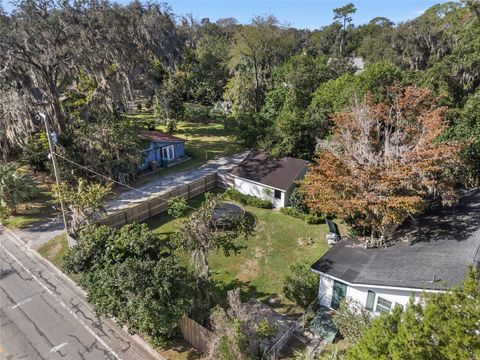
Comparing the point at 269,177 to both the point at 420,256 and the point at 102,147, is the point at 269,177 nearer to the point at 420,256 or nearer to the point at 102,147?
the point at 420,256

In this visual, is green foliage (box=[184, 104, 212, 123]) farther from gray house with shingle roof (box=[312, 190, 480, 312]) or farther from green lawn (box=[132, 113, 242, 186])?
gray house with shingle roof (box=[312, 190, 480, 312])

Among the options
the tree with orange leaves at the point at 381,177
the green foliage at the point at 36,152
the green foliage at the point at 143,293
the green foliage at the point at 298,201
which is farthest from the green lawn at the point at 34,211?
the tree with orange leaves at the point at 381,177

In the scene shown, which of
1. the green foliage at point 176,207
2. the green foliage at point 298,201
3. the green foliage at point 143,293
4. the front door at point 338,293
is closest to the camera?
the green foliage at point 143,293

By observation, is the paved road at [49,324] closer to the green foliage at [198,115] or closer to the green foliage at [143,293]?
the green foliage at [143,293]

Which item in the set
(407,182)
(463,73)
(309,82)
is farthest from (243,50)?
(407,182)

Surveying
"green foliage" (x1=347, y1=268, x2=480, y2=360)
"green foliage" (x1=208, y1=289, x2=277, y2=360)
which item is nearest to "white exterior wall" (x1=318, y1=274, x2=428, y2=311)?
"green foliage" (x1=208, y1=289, x2=277, y2=360)
